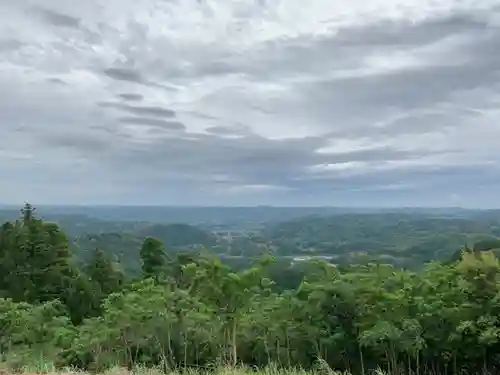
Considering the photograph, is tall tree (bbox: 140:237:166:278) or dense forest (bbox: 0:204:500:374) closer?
dense forest (bbox: 0:204:500:374)

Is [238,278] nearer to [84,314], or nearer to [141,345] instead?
[141,345]

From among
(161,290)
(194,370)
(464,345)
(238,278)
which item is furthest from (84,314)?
(194,370)

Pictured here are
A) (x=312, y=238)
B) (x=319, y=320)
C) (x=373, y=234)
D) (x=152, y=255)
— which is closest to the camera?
(x=319, y=320)

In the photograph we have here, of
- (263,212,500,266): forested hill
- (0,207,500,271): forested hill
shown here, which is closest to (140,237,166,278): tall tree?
(0,207,500,271): forested hill

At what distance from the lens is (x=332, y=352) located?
11984 millimetres

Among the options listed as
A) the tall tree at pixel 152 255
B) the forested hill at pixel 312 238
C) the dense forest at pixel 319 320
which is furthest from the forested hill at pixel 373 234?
the dense forest at pixel 319 320

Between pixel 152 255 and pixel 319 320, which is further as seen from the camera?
pixel 152 255

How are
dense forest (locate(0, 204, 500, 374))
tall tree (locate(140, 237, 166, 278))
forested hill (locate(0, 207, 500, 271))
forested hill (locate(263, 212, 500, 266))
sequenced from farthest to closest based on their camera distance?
forested hill (locate(263, 212, 500, 266))
forested hill (locate(0, 207, 500, 271))
tall tree (locate(140, 237, 166, 278))
dense forest (locate(0, 204, 500, 374))

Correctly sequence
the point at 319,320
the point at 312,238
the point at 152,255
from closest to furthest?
the point at 319,320 < the point at 152,255 < the point at 312,238

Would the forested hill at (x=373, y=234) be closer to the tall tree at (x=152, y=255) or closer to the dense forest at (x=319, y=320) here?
the tall tree at (x=152, y=255)

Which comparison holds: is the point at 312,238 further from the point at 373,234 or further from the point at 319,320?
the point at 319,320

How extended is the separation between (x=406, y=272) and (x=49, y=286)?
63.1ft

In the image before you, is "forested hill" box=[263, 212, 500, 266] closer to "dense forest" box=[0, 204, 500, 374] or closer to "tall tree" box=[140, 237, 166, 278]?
"tall tree" box=[140, 237, 166, 278]

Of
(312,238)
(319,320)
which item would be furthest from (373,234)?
(319,320)
